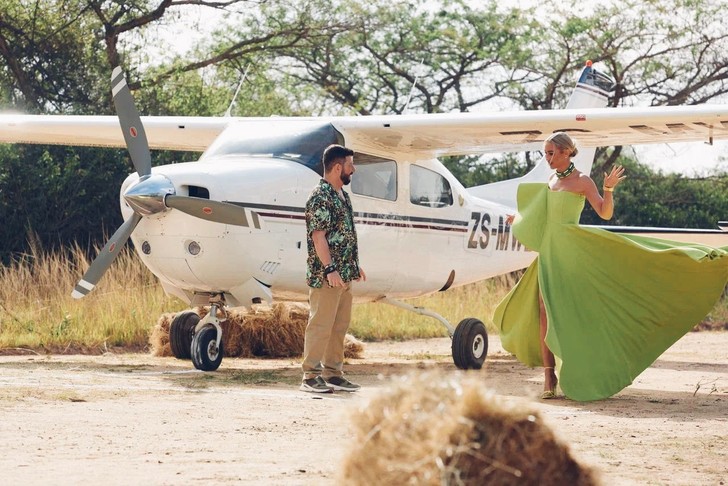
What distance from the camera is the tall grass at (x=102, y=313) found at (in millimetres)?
13750

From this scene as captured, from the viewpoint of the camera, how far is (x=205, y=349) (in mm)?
10711

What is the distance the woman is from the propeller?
251 cm

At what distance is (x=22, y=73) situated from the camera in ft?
73.9

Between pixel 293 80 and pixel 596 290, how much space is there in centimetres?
2285

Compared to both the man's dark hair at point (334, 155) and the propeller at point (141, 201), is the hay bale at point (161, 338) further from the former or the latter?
the man's dark hair at point (334, 155)

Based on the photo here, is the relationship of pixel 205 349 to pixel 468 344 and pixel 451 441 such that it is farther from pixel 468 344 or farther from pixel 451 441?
pixel 451 441

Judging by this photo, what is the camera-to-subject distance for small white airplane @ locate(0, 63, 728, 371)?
33.2ft

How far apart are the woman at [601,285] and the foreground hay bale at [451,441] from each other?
15.8 ft

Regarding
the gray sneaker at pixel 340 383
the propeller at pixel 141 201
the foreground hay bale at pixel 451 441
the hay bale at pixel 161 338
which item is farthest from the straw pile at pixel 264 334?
the foreground hay bale at pixel 451 441

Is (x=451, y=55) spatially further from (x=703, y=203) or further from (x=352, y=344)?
(x=352, y=344)

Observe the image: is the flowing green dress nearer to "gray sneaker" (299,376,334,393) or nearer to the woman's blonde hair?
the woman's blonde hair

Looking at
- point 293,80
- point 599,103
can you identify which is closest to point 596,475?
point 599,103

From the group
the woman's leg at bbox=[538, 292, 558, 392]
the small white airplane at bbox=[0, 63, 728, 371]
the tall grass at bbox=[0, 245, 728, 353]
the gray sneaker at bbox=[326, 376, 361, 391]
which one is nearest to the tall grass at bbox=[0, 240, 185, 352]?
the tall grass at bbox=[0, 245, 728, 353]

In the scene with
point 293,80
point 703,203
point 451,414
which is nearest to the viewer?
point 451,414
